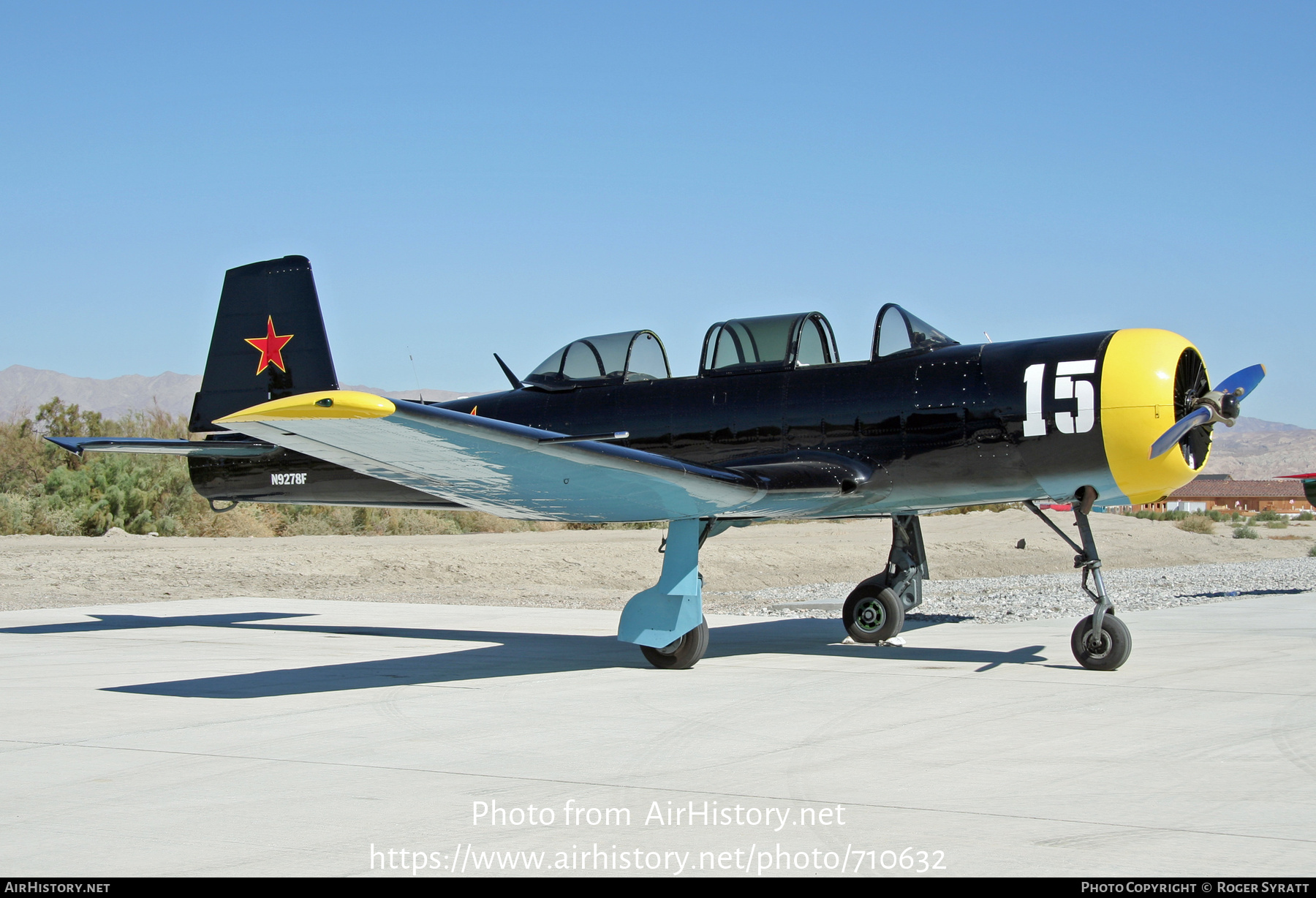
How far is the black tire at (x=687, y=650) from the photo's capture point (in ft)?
28.3

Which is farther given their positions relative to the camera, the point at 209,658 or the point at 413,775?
the point at 209,658

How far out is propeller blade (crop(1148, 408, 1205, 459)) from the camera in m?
7.64

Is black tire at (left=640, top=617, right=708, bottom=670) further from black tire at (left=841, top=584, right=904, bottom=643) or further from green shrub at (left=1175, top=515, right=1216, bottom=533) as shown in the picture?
green shrub at (left=1175, top=515, right=1216, bottom=533)

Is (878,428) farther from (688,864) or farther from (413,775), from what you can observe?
(688,864)

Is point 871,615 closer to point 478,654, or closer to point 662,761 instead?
point 478,654

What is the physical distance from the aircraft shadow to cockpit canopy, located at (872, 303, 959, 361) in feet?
8.61

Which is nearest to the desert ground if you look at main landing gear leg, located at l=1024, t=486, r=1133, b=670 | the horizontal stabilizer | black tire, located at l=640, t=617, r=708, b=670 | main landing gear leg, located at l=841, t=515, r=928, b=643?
main landing gear leg, located at l=841, t=515, r=928, b=643

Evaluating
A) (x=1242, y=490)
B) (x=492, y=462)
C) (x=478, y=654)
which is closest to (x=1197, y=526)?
(x=478, y=654)

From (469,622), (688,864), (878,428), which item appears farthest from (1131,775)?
(469,622)

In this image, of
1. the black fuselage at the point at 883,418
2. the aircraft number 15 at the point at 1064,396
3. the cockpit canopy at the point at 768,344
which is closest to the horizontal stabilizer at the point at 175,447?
the black fuselage at the point at 883,418

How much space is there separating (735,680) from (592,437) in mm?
2295

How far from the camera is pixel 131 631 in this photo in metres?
11.9

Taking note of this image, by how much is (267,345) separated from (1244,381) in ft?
30.7

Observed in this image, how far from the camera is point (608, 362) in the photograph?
33.4ft
